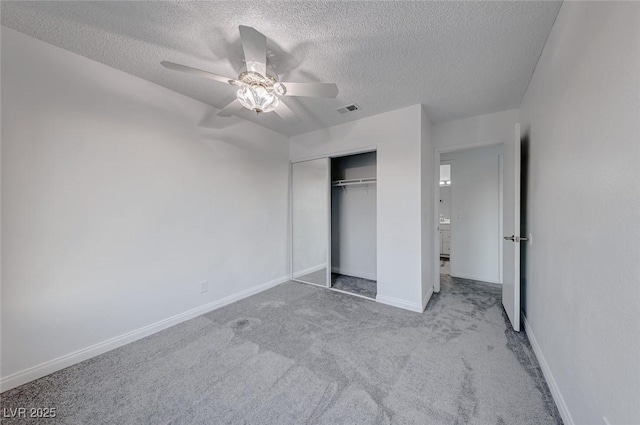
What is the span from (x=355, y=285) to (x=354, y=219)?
114 cm

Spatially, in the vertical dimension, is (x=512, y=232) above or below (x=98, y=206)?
below

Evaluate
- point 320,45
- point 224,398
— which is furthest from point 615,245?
point 224,398

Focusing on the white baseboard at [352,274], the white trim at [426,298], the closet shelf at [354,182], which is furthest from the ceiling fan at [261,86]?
the white baseboard at [352,274]

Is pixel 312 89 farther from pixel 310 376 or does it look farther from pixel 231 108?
pixel 310 376

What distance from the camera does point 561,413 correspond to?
4.40ft

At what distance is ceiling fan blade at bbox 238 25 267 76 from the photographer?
1.31 meters

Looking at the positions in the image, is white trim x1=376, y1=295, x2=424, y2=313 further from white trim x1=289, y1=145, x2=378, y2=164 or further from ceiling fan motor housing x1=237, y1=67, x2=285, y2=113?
ceiling fan motor housing x1=237, y1=67, x2=285, y2=113

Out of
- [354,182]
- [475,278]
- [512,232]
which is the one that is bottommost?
[475,278]

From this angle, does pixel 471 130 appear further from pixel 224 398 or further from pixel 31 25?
pixel 31 25

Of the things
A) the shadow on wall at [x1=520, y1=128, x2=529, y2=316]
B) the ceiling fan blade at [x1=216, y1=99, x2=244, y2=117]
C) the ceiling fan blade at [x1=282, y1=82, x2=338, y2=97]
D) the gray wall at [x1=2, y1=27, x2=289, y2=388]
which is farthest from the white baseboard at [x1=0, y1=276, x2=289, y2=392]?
the shadow on wall at [x1=520, y1=128, x2=529, y2=316]

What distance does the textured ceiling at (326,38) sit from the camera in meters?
1.44

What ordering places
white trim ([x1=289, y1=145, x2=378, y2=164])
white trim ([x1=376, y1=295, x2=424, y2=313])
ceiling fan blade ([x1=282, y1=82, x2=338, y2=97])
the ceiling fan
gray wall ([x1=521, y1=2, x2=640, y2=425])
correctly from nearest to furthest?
gray wall ([x1=521, y1=2, x2=640, y2=425])
the ceiling fan
ceiling fan blade ([x1=282, y1=82, x2=338, y2=97])
white trim ([x1=376, y1=295, x2=424, y2=313])
white trim ([x1=289, y1=145, x2=378, y2=164])

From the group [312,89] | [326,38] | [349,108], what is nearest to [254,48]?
[312,89]

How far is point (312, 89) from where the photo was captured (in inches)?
66.9
